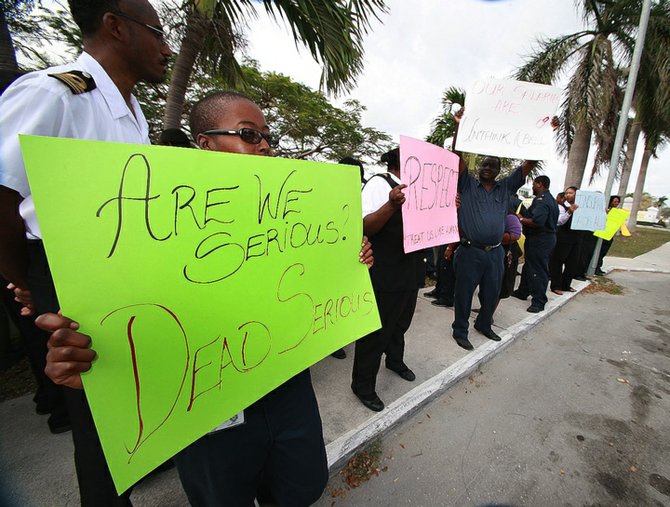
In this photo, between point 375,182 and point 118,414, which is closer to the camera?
point 118,414

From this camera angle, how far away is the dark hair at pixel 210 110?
3.25ft

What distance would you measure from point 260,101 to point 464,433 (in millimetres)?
12513

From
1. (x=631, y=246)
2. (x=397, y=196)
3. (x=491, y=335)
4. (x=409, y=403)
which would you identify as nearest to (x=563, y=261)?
(x=491, y=335)

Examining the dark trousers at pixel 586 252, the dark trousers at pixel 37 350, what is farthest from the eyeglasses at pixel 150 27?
the dark trousers at pixel 586 252

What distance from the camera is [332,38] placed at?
3.62m

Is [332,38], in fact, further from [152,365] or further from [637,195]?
[637,195]

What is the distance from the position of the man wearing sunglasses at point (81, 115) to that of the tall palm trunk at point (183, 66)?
308cm

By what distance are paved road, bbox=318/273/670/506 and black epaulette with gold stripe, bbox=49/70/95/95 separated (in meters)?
2.11

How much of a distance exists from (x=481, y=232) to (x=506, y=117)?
1.09m

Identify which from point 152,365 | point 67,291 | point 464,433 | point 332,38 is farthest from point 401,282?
point 332,38

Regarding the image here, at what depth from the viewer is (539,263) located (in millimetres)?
4320

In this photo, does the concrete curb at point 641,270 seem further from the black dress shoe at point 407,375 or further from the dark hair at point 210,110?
the dark hair at point 210,110

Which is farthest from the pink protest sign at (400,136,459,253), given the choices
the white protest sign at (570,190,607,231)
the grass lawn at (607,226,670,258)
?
the grass lawn at (607,226,670,258)

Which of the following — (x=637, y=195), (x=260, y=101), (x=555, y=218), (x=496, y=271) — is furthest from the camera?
(x=637, y=195)
